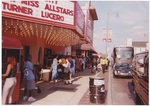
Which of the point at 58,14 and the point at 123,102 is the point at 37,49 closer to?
the point at 58,14

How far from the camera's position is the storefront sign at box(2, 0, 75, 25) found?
9.95m

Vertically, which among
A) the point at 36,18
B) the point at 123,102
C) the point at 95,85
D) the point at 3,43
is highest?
the point at 36,18

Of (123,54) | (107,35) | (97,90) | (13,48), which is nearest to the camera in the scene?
(13,48)

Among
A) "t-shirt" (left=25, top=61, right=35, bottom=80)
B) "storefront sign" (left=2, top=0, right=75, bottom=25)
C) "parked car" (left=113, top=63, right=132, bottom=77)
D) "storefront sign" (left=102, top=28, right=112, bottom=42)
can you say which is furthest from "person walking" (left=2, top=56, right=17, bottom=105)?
"storefront sign" (left=102, top=28, right=112, bottom=42)

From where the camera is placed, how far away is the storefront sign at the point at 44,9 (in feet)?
32.6

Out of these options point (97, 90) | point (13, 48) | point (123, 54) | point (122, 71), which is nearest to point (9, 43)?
point (13, 48)

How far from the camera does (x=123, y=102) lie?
1040cm

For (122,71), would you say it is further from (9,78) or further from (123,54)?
(9,78)

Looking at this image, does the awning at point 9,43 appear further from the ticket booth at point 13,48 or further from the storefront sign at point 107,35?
the storefront sign at point 107,35

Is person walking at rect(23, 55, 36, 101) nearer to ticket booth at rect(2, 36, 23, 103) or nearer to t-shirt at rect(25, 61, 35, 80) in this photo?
t-shirt at rect(25, 61, 35, 80)

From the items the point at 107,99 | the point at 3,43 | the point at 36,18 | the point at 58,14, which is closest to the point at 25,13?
the point at 36,18

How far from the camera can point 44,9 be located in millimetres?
11164

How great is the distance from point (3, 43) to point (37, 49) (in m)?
11.1

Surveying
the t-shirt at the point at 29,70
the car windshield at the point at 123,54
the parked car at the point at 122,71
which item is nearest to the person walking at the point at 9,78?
the t-shirt at the point at 29,70
